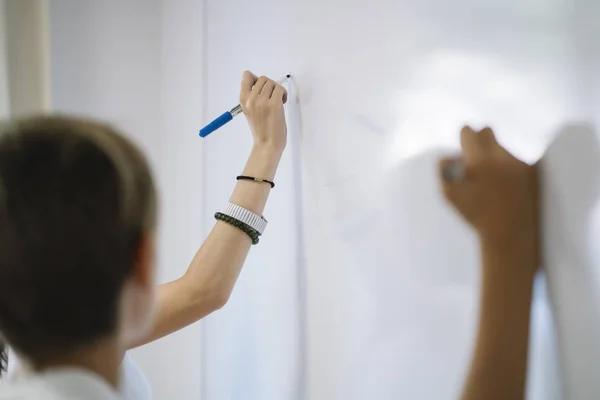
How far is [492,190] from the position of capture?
410 mm

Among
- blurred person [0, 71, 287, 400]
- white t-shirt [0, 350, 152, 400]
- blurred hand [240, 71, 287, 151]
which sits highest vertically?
blurred hand [240, 71, 287, 151]

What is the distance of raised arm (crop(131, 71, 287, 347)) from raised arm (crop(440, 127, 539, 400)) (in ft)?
0.88

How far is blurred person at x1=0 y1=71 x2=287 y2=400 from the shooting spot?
0.34m

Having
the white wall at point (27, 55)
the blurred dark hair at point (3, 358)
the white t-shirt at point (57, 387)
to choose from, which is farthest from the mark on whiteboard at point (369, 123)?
the white wall at point (27, 55)

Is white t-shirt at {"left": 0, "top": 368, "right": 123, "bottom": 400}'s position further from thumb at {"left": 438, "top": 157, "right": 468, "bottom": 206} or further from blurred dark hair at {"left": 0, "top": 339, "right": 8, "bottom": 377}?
thumb at {"left": 438, "top": 157, "right": 468, "bottom": 206}

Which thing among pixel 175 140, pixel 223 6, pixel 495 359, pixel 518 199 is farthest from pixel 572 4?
pixel 175 140

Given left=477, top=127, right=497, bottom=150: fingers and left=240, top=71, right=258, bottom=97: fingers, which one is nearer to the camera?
left=477, top=127, right=497, bottom=150: fingers

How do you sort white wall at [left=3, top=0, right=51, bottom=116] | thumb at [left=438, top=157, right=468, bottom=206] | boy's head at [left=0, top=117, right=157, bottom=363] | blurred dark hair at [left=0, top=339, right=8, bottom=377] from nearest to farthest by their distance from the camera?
boy's head at [left=0, top=117, right=157, bottom=363] < thumb at [left=438, top=157, right=468, bottom=206] < blurred dark hair at [left=0, top=339, right=8, bottom=377] < white wall at [left=3, top=0, right=51, bottom=116]

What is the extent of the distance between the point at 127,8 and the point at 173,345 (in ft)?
2.19

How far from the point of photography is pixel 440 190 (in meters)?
0.46

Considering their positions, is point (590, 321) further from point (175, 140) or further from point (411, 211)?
point (175, 140)

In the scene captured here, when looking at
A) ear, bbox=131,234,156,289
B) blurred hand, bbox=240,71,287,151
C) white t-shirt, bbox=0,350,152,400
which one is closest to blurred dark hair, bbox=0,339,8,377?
white t-shirt, bbox=0,350,152,400

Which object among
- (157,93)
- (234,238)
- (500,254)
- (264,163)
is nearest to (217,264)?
(234,238)

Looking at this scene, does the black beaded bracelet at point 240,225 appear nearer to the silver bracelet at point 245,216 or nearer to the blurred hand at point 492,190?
the silver bracelet at point 245,216
